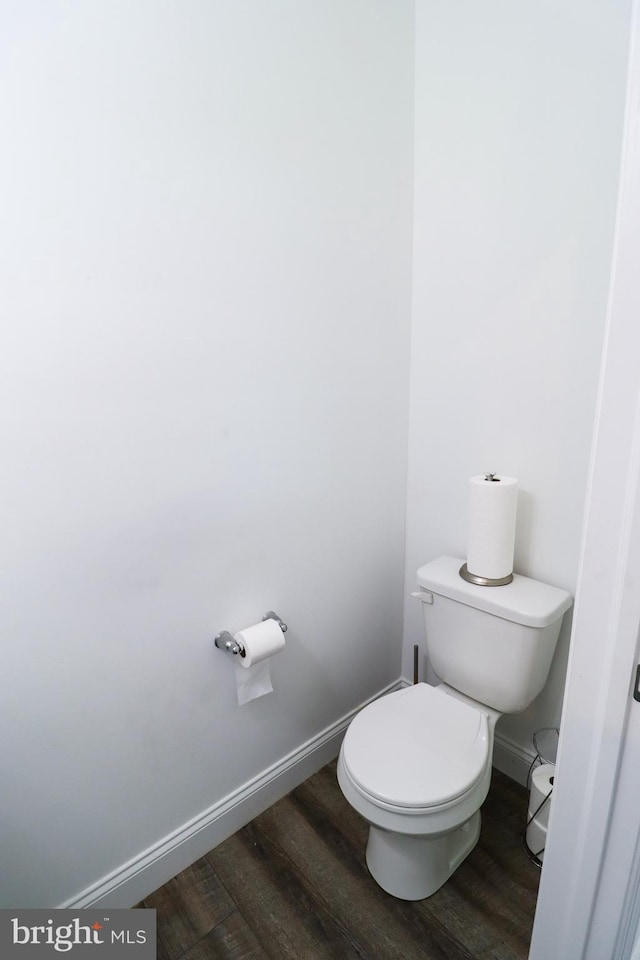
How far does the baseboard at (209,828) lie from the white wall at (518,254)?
659mm

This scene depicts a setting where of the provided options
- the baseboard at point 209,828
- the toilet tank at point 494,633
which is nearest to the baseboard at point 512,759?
the toilet tank at point 494,633

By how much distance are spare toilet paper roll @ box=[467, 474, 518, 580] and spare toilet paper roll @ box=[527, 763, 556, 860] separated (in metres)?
0.60

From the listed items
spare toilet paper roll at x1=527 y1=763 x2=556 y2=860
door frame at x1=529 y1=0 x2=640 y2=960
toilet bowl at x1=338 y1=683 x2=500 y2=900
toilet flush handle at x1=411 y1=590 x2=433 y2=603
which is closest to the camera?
door frame at x1=529 y1=0 x2=640 y2=960

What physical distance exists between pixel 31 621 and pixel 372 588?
1.10 meters

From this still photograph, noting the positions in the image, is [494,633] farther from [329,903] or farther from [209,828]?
[209,828]

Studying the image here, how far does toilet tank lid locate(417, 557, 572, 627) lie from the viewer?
128 cm

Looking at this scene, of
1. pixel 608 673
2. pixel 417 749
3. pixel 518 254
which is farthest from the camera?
pixel 518 254

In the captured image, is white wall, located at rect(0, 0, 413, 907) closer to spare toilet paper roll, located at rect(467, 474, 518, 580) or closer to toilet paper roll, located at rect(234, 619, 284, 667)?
toilet paper roll, located at rect(234, 619, 284, 667)

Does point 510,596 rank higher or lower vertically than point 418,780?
higher

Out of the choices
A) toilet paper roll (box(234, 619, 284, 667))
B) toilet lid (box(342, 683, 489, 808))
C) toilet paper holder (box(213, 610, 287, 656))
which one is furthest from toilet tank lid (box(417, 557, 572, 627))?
toilet paper holder (box(213, 610, 287, 656))

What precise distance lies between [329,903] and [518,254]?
1864 millimetres

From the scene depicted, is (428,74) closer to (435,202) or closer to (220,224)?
(435,202)

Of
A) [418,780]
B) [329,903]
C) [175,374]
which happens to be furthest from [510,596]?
[175,374]

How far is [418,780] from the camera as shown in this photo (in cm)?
114
